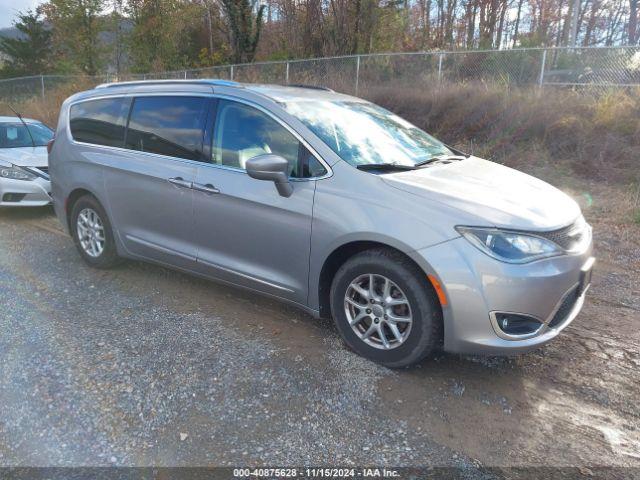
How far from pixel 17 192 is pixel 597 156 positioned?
28.8ft

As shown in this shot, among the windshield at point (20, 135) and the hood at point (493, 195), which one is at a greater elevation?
the hood at point (493, 195)

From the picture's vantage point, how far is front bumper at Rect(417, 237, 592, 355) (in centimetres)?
285

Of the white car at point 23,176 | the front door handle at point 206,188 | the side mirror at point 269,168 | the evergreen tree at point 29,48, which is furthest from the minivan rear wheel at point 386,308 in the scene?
the evergreen tree at point 29,48

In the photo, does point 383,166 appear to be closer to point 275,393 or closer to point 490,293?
point 490,293

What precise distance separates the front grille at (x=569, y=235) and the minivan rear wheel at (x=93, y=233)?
3.79 m

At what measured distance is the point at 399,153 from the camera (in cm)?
383

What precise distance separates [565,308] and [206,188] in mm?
2610

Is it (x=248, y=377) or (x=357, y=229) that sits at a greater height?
(x=357, y=229)

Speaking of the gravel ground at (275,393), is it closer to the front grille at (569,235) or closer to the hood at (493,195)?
the front grille at (569,235)

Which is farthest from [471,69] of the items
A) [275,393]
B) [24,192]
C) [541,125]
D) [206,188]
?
[275,393]

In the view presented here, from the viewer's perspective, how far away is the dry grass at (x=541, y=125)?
327 inches

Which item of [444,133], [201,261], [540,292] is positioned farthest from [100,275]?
[444,133]

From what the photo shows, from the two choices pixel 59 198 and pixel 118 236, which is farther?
pixel 59 198

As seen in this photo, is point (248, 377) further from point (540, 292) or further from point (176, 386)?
point (540, 292)
